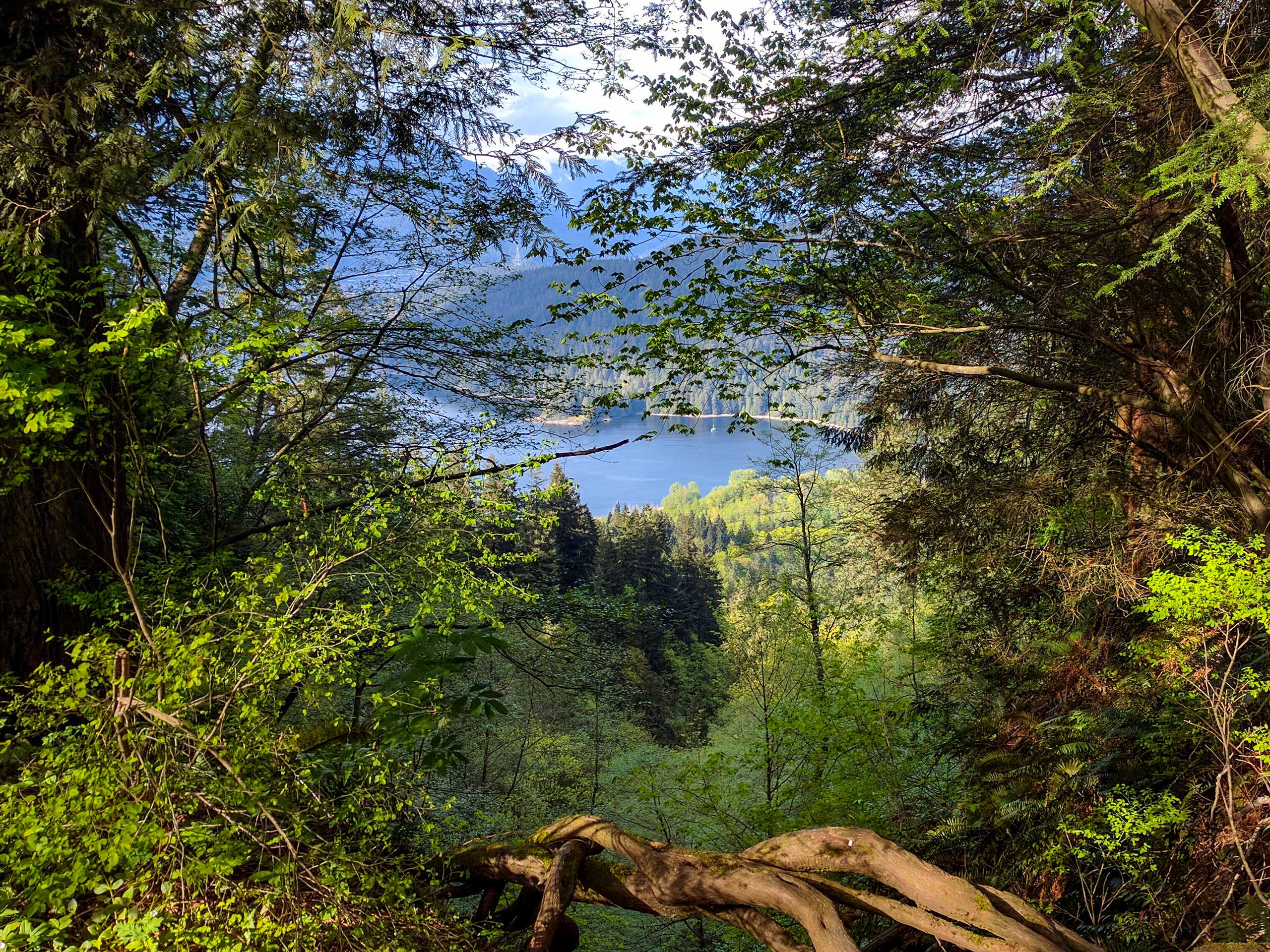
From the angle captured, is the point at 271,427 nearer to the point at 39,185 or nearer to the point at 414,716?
the point at 39,185

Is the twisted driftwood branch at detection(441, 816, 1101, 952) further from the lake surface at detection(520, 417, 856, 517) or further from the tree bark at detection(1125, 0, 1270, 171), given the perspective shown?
the lake surface at detection(520, 417, 856, 517)

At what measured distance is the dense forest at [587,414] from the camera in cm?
232

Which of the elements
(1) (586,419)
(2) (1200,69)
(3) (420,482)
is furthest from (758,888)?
(1) (586,419)

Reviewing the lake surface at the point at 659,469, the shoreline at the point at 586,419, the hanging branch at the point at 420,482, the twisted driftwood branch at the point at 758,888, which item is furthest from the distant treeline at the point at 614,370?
the lake surface at the point at 659,469

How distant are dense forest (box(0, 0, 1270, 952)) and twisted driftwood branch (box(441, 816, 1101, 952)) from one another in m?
0.02

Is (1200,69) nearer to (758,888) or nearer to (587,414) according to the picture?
(758,888)

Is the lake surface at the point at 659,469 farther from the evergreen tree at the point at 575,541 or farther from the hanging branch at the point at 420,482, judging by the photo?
the hanging branch at the point at 420,482

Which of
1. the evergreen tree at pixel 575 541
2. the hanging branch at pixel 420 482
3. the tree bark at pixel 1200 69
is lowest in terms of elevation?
the evergreen tree at pixel 575 541

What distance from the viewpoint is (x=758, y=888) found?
2.26m

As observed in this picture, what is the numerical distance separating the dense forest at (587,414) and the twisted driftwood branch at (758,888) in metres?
0.02

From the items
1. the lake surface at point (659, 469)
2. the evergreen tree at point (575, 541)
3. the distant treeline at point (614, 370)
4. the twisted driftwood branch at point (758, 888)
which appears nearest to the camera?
the twisted driftwood branch at point (758, 888)

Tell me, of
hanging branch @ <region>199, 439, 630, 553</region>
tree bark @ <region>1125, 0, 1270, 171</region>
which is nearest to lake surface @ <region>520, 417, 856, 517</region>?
hanging branch @ <region>199, 439, 630, 553</region>

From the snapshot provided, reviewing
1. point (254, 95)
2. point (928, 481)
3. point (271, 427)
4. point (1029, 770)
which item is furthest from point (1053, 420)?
point (271, 427)

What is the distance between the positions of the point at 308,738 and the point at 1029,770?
473cm
